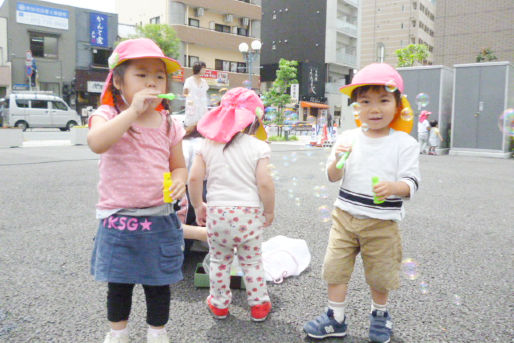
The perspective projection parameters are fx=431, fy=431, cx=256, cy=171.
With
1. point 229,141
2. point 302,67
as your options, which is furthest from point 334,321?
point 302,67

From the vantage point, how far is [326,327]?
2.11 m

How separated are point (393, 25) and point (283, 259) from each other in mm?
75752

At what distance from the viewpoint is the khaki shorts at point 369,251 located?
2.01m

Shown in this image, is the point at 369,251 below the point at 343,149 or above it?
below

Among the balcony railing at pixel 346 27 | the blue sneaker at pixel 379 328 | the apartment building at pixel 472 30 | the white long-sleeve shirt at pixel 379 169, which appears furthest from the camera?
the apartment building at pixel 472 30

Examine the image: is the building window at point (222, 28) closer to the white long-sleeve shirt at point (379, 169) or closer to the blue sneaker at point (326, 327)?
the white long-sleeve shirt at point (379, 169)

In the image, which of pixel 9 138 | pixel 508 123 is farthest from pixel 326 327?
pixel 9 138

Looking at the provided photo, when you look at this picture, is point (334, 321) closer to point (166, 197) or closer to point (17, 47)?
point (166, 197)

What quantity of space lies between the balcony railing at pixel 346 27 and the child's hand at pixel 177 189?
43293mm

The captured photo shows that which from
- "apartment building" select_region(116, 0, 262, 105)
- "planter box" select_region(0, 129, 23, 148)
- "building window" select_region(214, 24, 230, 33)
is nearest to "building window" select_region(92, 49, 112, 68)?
"apartment building" select_region(116, 0, 262, 105)

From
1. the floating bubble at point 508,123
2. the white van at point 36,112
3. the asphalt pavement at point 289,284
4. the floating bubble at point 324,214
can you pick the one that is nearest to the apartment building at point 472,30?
the white van at point 36,112

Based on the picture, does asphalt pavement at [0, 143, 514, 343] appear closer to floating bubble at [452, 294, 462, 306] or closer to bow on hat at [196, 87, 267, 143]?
floating bubble at [452, 294, 462, 306]

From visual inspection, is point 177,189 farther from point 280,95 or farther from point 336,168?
point 280,95

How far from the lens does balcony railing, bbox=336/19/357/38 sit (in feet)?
139
